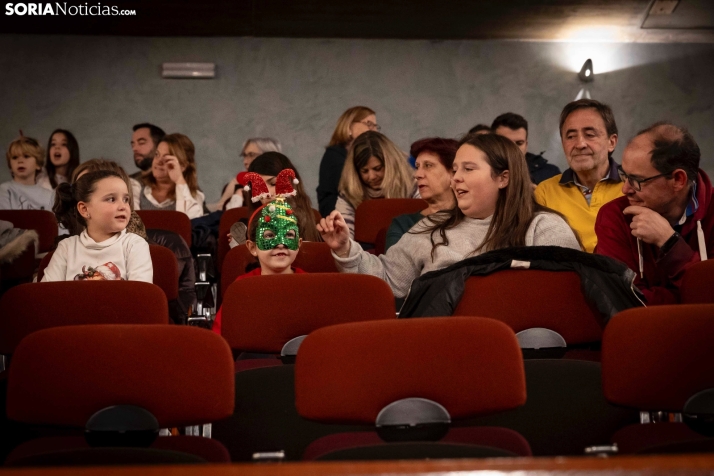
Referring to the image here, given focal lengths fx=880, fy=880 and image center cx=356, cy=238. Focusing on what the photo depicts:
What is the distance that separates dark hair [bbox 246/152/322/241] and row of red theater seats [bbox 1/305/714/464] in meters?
1.74

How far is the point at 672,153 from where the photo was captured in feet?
8.87

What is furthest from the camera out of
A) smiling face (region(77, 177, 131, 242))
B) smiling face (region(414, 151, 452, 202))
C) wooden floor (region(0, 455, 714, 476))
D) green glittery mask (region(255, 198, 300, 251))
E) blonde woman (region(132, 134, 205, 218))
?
blonde woman (region(132, 134, 205, 218))

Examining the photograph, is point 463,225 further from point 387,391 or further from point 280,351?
point 387,391

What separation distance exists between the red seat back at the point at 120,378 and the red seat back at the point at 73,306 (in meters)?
0.55

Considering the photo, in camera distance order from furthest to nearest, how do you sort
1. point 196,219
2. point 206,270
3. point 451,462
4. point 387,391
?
point 196,219
point 206,270
point 387,391
point 451,462

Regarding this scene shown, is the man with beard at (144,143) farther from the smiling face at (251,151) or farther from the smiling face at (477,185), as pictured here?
the smiling face at (477,185)

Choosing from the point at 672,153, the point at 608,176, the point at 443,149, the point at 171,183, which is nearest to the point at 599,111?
the point at 608,176

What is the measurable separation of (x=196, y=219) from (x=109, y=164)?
2.55 feet

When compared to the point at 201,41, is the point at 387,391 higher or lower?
lower

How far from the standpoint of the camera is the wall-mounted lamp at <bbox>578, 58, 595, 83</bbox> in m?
6.93

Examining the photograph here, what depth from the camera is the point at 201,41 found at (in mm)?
6945

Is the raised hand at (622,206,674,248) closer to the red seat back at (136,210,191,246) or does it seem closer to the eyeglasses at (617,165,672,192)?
the eyeglasses at (617,165,672,192)

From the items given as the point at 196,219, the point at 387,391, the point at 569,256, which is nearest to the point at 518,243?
the point at 569,256

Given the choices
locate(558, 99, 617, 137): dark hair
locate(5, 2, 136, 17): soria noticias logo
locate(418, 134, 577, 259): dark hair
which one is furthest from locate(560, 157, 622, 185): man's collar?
locate(5, 2, 136, 17): soria noticias logo
